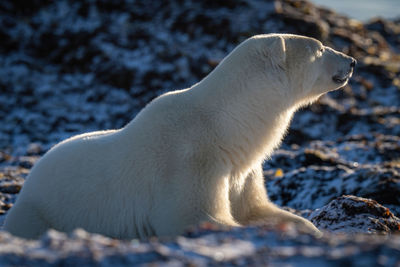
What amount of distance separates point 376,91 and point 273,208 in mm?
10019

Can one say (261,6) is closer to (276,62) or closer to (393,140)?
(393,140)

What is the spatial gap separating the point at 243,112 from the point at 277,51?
628mm

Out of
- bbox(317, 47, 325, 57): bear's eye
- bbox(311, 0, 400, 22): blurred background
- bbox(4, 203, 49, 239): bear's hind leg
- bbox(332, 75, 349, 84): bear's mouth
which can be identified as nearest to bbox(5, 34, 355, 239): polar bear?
bbox(4, 203, 49, 239): bear's hind leg

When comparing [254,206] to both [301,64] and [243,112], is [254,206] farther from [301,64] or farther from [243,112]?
[301,64]

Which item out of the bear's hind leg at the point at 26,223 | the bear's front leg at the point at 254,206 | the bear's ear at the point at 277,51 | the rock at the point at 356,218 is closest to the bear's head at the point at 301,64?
the bear's ear at the point at 277,51

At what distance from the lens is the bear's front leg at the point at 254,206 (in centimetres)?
436

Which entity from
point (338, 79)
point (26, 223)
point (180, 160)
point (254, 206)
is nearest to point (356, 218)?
point (254, 206)

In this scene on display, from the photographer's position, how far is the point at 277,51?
426cm

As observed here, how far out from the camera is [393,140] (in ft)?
30.3

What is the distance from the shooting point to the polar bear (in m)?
3.83

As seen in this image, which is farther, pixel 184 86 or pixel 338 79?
pixel 184 86

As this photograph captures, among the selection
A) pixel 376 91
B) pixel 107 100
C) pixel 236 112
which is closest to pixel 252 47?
pixel 236 112

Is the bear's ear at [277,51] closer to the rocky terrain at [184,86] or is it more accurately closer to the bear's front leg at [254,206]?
the bear's front leg at [254,206]

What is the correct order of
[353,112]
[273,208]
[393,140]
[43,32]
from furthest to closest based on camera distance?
[43,32] < [353,112] < [393,140] < [273,208]
